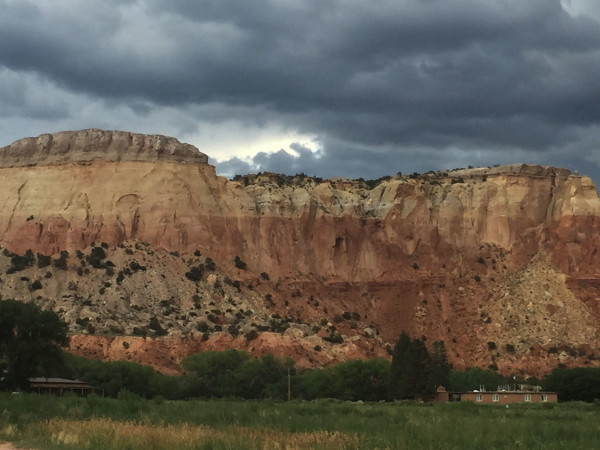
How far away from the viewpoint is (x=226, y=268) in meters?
115

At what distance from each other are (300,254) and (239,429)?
8280cm

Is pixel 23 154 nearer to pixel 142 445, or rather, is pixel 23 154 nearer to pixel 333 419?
pixel 333 419

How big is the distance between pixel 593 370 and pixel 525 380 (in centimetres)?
1357

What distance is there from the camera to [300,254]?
4781 inches

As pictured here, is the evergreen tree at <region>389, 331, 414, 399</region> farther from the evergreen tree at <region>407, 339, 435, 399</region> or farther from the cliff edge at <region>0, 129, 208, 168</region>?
the cliff edge at <region>0, 129, 208, 168</region>

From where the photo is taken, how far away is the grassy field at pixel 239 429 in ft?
110

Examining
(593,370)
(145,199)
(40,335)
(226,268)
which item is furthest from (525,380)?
(40,335)

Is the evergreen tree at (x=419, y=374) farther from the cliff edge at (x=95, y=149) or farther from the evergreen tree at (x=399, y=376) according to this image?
the cliff edge at (x=95, y=149)

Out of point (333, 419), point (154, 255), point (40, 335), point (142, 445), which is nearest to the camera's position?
point (142, 445)

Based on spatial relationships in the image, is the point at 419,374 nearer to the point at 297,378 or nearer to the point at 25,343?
the point at 297,378

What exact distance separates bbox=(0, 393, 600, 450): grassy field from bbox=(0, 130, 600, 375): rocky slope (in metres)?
51.1

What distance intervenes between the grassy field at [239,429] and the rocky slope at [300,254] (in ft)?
168

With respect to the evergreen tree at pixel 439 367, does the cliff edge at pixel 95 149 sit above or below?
above

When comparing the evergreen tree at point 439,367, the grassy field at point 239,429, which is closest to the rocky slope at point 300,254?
the evergreen tree at point 439,367
